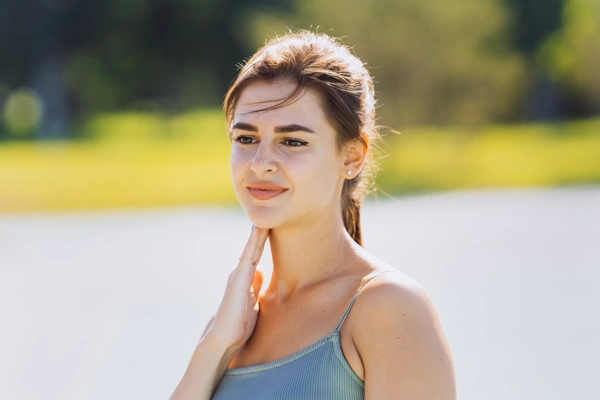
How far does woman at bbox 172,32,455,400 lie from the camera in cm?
202

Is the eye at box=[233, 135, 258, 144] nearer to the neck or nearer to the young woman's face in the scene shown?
the young woman's face

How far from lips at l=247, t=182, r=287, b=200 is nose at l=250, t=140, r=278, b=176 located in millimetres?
37

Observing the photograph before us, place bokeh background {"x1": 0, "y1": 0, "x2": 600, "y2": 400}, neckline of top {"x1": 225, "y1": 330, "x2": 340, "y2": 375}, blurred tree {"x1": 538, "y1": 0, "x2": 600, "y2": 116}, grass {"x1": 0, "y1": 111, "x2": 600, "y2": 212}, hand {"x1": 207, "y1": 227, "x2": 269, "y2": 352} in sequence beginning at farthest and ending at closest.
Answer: blurred tree {"x1": 538, "y1": 0, "x2": 600, "y2": 116} → grass {"x1": 0, "y1": 111, "x2": 600, "y2": 212} → bokeh background {"x1": 0, "y1": 0, "x2": 600, "y2": 400} → hand {"x1": 207, "y1": 227, "x2": 269, "y2": 352} → neckline of top {"x1": 225, "y1": 330, "x2": 340, "y2": 375}

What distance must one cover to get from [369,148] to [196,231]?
10044mm

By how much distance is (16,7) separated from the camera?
98.8 feet

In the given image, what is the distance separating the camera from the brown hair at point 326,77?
232 cm

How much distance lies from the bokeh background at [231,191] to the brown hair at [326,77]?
0.55 meters

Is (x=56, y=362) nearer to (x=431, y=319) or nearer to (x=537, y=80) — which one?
(x=431, y=319)

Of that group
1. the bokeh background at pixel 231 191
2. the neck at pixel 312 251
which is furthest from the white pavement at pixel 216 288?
the neck at pixel 312 251

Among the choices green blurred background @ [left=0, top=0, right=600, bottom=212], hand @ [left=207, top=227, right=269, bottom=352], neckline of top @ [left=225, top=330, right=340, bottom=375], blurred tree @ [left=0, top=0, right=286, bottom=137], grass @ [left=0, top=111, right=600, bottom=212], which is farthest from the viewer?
blurred tree @ [left=0, top=0, right=286, bottom=137]

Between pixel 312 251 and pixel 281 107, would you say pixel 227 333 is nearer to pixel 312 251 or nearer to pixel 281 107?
pixel 312 251

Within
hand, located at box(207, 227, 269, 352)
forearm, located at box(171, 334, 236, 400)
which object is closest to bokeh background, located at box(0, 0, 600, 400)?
hand, located at box(207, 227, 269, 352)

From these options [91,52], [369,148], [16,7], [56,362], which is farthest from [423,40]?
[91,52]

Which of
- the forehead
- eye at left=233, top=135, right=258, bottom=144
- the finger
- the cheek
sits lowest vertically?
the finger
